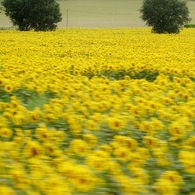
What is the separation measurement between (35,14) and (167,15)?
9.12 m

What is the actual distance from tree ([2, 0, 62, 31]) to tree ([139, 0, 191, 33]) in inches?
256

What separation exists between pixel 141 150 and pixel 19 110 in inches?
67.0

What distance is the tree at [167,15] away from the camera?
33969 millimetres

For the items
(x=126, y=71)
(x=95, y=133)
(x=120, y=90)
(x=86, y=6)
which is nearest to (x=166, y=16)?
(x=126, y=71)

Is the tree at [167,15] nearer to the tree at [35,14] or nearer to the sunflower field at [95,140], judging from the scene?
the tree at [35,14]

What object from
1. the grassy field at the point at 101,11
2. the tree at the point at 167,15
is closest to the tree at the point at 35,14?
the tree at the point at 167,15

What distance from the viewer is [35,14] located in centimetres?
3650

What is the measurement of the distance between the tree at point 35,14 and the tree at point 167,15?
6.51 meters

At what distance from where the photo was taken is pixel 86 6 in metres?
79.3

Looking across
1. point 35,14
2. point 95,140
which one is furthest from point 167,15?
point 95,140

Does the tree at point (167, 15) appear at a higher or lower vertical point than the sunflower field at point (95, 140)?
higher

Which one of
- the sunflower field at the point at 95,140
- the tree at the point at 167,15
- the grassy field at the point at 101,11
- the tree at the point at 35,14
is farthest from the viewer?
the grassy field at the point at 101,11

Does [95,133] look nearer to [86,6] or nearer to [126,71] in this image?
[126,71]

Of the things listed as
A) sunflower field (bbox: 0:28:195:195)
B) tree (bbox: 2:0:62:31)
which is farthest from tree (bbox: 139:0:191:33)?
sunflower field (bbox: 0:28:195:195)
